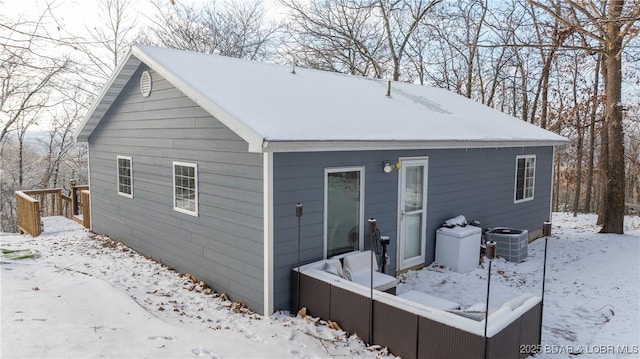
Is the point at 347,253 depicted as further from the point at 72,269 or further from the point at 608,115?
the point at 608,115

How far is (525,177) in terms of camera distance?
31.4 feet

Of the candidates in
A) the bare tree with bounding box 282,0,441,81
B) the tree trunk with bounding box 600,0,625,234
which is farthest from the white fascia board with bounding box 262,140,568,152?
the bare tree with bounding box 282,0,441,81

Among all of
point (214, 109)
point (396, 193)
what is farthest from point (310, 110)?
point (396, 193)

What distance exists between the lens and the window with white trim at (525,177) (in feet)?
30.8

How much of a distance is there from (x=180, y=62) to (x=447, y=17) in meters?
14.8

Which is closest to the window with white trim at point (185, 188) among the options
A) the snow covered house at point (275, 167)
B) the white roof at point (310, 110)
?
the snow covered house at point (275, 167)

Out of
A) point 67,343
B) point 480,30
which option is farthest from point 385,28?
point 67,343

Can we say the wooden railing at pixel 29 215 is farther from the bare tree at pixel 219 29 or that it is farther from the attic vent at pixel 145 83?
the bare tree at pixel 219 29

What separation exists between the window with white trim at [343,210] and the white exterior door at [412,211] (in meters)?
0.92

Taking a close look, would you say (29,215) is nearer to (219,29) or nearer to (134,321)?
(134,321)

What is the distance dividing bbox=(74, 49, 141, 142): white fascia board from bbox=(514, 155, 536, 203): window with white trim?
7.90 meters

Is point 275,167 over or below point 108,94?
below

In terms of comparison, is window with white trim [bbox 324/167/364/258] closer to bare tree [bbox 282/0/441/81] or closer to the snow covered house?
the snow covered house

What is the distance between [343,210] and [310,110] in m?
1.52
